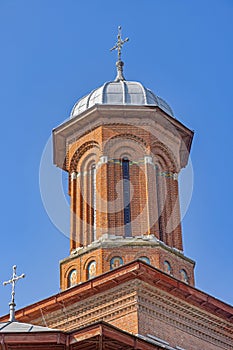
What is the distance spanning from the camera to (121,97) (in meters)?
26.5

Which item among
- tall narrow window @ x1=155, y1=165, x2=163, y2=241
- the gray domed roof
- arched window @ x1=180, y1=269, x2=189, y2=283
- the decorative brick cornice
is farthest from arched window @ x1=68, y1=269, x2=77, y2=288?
the gray domed roof

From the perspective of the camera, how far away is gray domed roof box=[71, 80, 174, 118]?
26.3 m

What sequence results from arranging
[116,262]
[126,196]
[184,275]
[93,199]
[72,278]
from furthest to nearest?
1. [93,199]
2. [126,196]
3. [184,275]
4. [72,278]
5. [116,262]

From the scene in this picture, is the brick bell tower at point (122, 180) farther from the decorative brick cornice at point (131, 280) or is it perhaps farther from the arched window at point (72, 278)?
the decorative brick cornice at point (131, 280)

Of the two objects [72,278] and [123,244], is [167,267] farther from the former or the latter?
[72,278]

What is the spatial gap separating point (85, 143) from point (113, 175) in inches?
79.1

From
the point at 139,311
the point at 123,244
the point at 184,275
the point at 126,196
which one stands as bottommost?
the point at 139,311

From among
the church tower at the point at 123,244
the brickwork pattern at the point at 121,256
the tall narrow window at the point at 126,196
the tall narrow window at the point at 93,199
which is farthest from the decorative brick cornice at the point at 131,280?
the tall narrow window at the point at 93,199

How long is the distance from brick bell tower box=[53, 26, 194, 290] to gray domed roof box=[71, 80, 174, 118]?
0.04m

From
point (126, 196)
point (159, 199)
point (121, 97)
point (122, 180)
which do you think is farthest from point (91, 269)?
point (121, 97)

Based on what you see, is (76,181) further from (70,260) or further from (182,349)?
(182,349)

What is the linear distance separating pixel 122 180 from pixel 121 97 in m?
3.38

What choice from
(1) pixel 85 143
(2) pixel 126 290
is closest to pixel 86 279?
(2) pixel 126 290

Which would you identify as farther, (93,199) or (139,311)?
(93,199)
